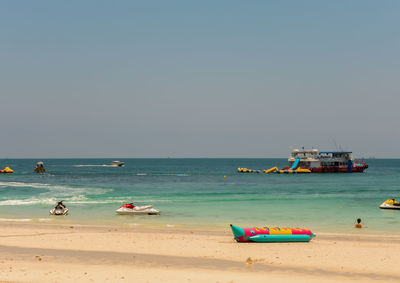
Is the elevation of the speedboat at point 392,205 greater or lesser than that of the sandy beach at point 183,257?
greater

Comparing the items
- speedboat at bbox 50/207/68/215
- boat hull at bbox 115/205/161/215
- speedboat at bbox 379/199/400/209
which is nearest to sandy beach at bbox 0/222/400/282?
speedboat at bbox 50/207/68/215

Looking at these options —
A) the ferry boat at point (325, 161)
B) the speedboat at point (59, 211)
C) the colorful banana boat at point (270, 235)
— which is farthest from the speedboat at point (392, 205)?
the ferry boat at point (325, 161)

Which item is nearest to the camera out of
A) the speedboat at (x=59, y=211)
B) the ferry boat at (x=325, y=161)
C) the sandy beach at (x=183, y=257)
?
the sandy beach at (x=183, y=257)

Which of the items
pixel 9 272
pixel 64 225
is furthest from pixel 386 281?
pixel 64 225

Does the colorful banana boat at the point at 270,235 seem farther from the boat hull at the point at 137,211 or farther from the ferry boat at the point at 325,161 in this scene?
the ferry boat at the point at 325,161

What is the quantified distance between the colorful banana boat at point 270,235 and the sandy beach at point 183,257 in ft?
1.72

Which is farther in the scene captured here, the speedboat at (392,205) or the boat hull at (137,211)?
the speedboat at (392,205)

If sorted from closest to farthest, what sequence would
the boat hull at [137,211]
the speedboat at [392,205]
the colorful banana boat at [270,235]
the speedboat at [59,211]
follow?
the colorful banana boat at [270,235] < the speedboat at [59,211] < the boat hull at [137,211] < the speedboat at [392,205]

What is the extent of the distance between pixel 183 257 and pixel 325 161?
380 feet

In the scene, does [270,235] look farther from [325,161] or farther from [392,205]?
[325,161]

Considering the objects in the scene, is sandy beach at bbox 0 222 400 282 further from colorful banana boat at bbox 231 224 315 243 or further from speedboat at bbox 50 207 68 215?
speedboat at bbox 50 207 68 215

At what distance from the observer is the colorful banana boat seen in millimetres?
24656

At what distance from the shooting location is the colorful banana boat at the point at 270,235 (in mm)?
24656

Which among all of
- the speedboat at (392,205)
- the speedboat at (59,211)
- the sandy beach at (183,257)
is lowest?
the sandy beach at (183,257)
